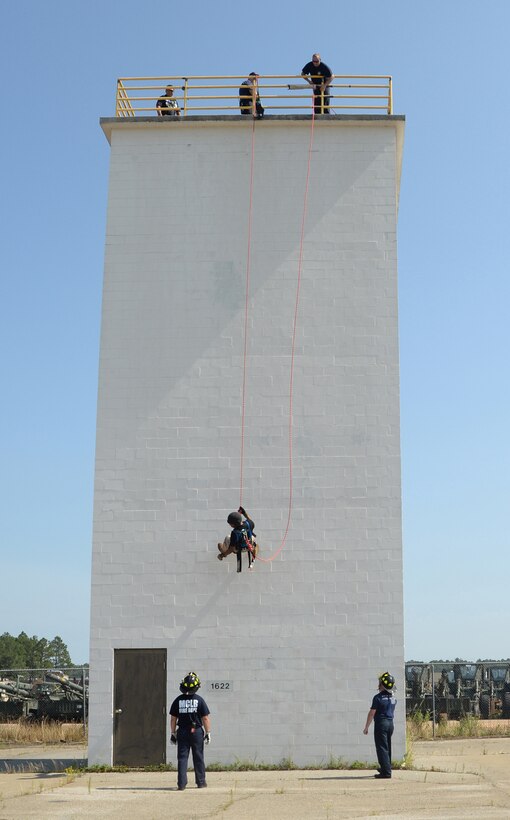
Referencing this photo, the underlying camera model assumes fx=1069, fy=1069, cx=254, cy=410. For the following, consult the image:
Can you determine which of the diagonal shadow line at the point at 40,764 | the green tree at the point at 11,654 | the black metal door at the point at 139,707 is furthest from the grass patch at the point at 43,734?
the green tree at the point at 11,654

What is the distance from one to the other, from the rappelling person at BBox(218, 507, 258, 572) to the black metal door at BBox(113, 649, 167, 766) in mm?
2116

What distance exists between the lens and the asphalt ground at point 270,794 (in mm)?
12727

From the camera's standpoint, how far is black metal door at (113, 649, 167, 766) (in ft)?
60.1

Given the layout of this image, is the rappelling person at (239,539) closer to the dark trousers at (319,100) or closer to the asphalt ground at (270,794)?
the asphalt ground at (270,794)

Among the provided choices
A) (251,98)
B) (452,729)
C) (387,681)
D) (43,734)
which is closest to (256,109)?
(251,98)

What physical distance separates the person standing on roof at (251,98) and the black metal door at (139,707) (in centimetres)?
1021

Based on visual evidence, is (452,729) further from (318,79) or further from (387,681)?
(318,79)

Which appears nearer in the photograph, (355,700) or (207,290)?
(355,700)

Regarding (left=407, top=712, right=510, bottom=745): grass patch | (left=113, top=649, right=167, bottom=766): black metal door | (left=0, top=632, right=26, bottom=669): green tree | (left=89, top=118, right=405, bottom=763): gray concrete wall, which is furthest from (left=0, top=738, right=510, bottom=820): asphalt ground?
(left=0, top=632, right=26, bottom=669): green tree

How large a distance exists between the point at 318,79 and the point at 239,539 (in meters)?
9.36

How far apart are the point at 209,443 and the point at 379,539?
11.4ft

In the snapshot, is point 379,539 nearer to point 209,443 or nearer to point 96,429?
point 209,443

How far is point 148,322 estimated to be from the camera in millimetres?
19719

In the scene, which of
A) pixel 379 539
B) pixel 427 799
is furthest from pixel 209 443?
pixel 427 799
